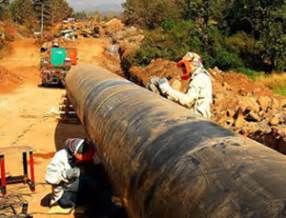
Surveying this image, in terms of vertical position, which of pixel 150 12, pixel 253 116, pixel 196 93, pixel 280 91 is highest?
pixel 196 93

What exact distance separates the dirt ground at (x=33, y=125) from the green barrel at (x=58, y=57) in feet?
4.79

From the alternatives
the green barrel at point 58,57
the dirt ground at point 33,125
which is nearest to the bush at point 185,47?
the green barrel at point 58,57

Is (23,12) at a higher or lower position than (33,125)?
lower

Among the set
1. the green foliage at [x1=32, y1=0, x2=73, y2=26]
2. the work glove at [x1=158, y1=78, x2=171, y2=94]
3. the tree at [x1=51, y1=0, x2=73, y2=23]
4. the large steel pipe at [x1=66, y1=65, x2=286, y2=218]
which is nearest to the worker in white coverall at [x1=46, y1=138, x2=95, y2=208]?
the work glove at [x1=158, y1=78, x2=171, y2=94]

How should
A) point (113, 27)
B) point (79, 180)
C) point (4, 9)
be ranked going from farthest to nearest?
point (4, 9), point (113, 27), point (79, 180)

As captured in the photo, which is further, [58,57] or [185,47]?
[185,47]

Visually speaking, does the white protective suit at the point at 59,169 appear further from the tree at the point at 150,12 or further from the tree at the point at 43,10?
the tree at the point at 43,10

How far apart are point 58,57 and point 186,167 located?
21.5 metres

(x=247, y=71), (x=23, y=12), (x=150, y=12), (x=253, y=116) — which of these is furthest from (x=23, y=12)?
(x=253, y=116)

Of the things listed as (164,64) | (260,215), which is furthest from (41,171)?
(164,64)

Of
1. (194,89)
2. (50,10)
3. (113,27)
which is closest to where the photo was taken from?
(194,89)

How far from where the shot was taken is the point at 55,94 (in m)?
21.1

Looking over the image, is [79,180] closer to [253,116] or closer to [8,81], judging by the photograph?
[253,116]

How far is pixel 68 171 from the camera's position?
260 inches
